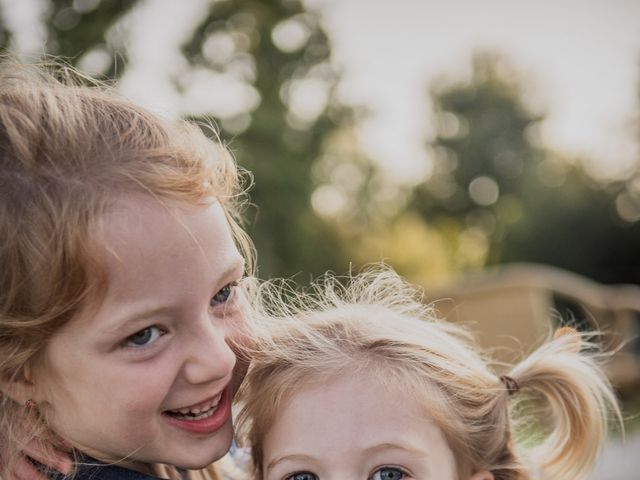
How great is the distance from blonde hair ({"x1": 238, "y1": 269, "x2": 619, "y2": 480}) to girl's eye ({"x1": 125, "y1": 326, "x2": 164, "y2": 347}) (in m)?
0.44

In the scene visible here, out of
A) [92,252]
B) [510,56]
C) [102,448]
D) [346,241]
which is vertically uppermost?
[92,252]

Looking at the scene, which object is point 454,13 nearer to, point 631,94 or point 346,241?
point 631,94

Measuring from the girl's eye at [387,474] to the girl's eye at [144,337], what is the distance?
621mm

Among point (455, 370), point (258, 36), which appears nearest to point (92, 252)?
point (455, 370)

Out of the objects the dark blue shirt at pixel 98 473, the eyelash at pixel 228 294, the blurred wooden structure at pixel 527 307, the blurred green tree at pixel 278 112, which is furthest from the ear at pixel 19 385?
the blurred green tree at pixel 278 112

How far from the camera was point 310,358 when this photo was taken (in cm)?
230

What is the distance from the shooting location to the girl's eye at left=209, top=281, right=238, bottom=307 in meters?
2.19

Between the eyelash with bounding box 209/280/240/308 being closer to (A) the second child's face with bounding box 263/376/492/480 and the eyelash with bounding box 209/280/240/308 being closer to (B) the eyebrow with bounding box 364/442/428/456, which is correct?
(A) the second child's face with bounding box 263/376/492/480

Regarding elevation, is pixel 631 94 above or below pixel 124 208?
below

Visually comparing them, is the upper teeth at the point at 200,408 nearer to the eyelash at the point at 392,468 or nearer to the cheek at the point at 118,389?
the cheek at the point at 118,389

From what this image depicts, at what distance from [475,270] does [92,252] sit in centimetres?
3021

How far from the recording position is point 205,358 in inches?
78.5

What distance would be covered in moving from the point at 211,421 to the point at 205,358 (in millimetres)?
229

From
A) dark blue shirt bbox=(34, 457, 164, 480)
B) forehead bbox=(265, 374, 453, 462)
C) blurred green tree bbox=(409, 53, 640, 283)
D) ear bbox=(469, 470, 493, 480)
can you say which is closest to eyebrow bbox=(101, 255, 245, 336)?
dark blue shirt bbox=(34, 457, 164, 480)
